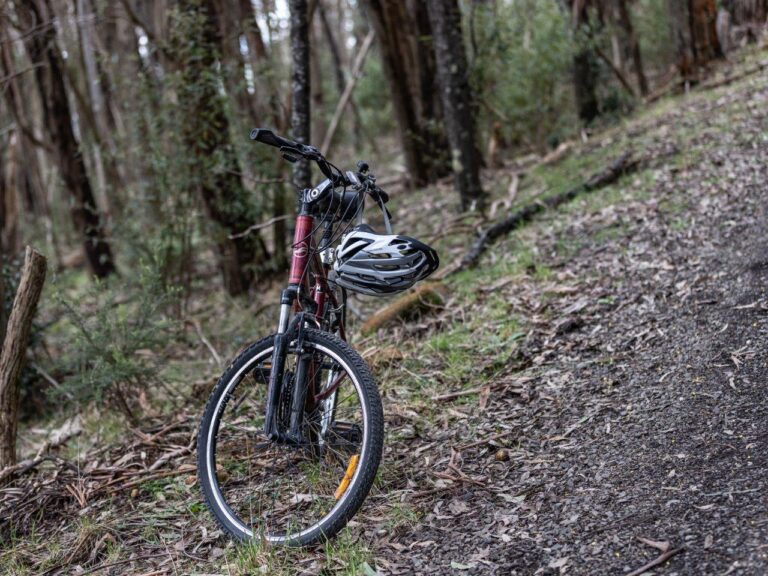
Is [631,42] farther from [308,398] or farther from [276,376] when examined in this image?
[276,376]

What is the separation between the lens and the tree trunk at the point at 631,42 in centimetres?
1425

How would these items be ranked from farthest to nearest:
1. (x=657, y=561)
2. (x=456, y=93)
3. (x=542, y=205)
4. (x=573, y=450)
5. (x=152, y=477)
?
1. (x=456, y=93)
2. (x=542, y=205)
3. (x=152, y=477)
4. (x=573, y=450)
5. (x=657, y=561)

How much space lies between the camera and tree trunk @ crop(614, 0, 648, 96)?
46.8 ft

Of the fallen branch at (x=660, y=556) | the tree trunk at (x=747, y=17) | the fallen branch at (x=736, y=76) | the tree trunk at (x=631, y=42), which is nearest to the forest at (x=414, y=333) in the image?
the fallen branch at (x=660, y=556)

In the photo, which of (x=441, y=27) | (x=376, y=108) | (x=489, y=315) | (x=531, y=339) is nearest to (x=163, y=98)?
(x=441, y=27)

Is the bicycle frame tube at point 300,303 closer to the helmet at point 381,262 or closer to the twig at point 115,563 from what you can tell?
the helmet at point 381,262

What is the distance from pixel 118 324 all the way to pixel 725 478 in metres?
4.60

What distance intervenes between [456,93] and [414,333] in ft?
11.1

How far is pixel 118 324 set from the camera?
20.4 feet

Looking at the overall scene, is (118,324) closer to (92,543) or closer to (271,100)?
(92,543)

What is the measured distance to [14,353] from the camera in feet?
16.0

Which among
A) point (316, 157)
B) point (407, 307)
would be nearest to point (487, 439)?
point (316, 157)

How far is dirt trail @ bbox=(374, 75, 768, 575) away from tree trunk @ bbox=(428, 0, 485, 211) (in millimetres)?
2041

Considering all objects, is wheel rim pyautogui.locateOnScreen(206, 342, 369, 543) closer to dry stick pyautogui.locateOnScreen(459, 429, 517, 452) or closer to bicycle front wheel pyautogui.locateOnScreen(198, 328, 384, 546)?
bicycle front wheel pyautogui.locateOnScreen(198, 328, 384, 546)
